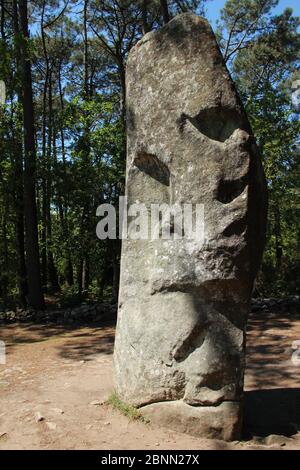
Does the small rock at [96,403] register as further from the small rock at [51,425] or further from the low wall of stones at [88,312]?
the low wall of stones at [88,312]

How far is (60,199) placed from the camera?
13.0 m

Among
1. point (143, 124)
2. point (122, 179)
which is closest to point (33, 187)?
point (122, 179)

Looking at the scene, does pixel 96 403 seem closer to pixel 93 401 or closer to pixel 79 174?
pixel 93 401

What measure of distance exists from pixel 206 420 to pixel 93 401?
1.27m

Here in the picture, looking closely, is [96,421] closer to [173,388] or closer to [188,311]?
[173,388]

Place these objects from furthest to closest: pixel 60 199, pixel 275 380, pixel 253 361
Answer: pixel 60 199 < pixel 253 361 < pixel 275 380

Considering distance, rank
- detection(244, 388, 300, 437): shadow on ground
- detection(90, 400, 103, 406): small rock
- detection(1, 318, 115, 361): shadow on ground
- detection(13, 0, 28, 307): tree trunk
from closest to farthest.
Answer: detection(244, 388, 300, 437): shadow on ground < detection(90, 400, 103, 406): small rock < detection(1, 318, 115, 361): shadow on ground < detection(13, 0, 28, 307): tree trunk

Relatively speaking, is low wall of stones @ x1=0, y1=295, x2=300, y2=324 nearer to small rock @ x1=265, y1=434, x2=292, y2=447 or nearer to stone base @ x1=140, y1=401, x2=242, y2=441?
stone base @ x1=140, y1=401, x2=242, y2=441

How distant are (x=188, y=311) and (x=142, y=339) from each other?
0.50 m

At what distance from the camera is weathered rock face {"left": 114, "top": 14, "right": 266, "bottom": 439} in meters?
3.91

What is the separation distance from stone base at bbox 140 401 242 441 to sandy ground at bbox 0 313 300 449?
0.23 feet

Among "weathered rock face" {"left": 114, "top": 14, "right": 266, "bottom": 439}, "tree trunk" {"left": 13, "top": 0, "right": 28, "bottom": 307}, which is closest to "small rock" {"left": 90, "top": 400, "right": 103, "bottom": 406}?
"weathered rock face" {"left": 114, "top": 14, "right": 266, "bottom": 439}

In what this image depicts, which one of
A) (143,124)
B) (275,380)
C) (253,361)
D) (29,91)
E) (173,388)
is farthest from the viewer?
(29,91)

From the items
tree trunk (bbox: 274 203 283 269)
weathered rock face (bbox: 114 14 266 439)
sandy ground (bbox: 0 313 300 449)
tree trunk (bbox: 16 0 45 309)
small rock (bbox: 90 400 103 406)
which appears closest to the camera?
sandy ground (bbox: 0 313 300 449)
